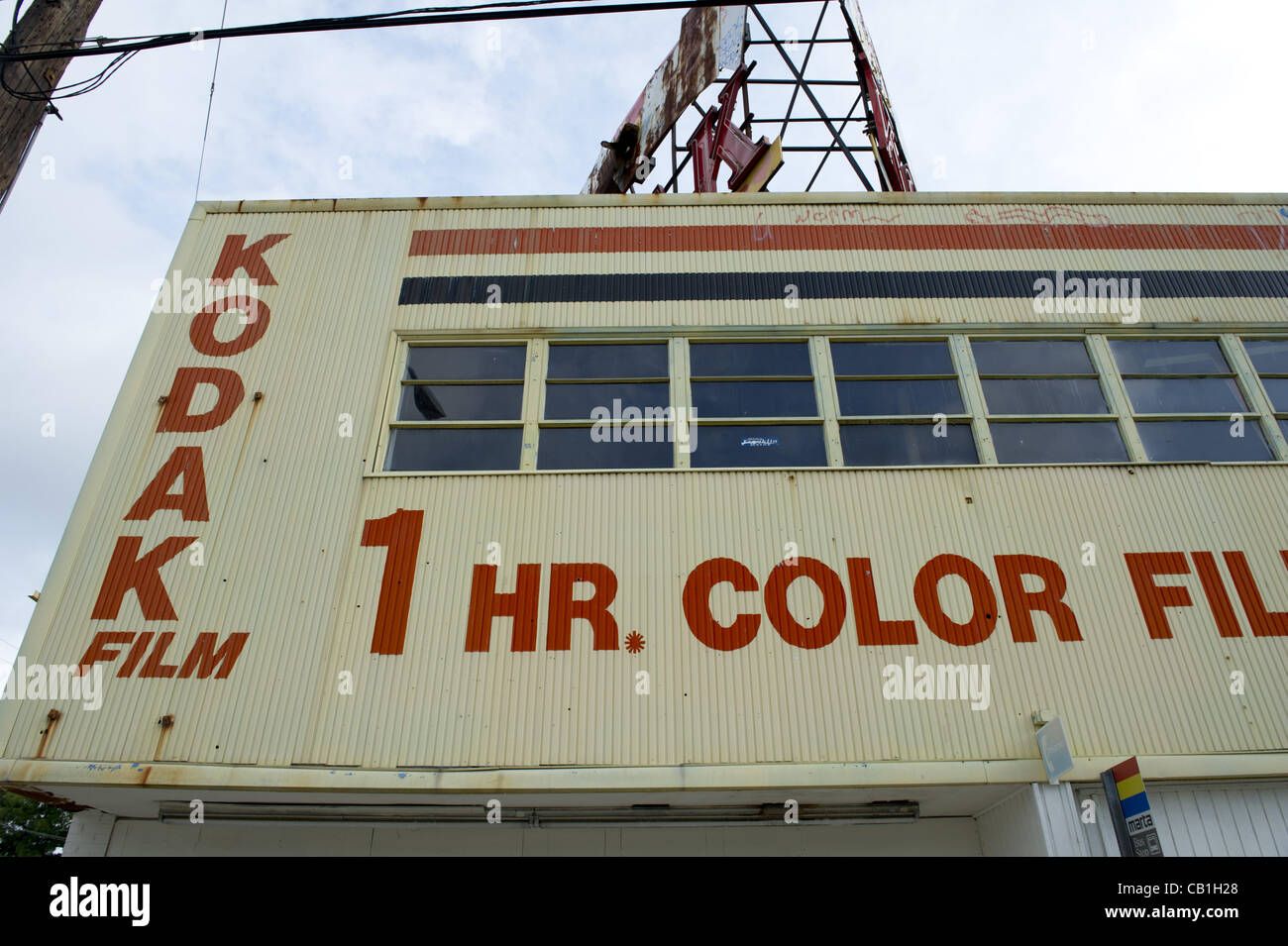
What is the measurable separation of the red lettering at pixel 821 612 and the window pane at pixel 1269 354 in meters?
5.95

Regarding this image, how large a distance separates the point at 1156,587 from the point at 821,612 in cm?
321

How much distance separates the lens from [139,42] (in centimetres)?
724

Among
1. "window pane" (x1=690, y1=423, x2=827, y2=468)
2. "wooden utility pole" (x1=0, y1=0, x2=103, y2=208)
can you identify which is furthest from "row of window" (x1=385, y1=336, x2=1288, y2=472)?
"wooden utility pole" (x1=0, y1=0, x2=103, y2=208)

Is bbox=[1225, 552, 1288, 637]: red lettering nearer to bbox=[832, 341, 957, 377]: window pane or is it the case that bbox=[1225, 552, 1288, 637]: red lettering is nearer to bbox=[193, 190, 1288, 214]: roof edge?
bbox=[832, 341, 957, 377]: window pane

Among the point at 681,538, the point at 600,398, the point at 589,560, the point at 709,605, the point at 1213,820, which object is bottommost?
the point at 1213,820

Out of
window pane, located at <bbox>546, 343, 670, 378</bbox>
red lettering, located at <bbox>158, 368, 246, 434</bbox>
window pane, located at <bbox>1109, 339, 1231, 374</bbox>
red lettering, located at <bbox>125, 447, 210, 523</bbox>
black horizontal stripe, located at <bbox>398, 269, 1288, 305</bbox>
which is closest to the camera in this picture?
red lettering, located at <bbox>125, 447, 210, 523</bbox>

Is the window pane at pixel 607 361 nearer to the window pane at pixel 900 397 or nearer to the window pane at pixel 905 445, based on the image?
the window pane at pixel 900 397

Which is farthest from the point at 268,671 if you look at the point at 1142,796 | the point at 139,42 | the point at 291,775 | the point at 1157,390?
the point at 1157,390

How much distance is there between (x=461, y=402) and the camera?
8539 mm

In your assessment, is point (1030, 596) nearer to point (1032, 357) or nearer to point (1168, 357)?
point (1032, 357)

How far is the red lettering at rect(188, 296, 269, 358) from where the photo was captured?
8.70 m

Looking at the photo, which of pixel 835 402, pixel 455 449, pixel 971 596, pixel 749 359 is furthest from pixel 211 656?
pixel 971 596

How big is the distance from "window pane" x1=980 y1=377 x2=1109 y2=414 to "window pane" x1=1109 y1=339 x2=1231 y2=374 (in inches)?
22.4
